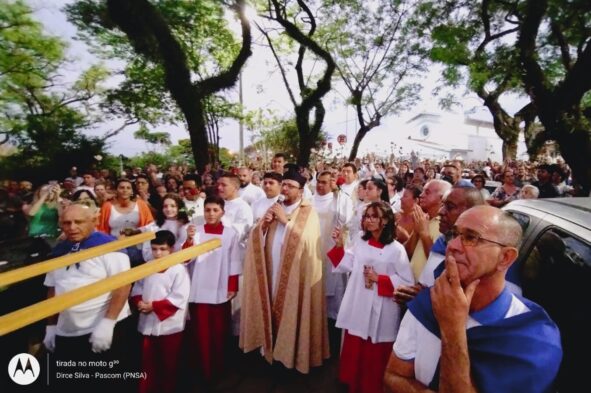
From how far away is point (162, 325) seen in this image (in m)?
3.22

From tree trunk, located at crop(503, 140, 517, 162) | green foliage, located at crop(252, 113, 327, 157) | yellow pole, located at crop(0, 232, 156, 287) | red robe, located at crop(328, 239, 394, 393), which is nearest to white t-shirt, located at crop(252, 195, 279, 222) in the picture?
red robe, located at crop(328, 239, 394, 393)

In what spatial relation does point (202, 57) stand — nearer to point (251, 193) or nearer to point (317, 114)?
point (317, 114)

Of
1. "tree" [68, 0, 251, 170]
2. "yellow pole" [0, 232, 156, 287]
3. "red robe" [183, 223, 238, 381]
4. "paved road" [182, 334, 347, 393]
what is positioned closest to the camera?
"yellow pole" [0, 232, 156, 287]

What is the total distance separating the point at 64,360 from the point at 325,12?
15.9 meters

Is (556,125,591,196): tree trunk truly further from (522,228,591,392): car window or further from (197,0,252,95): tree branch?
(197,0,252,95): tree branch

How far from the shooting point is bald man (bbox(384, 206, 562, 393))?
1306mm

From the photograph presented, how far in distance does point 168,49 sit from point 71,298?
9.41 metres

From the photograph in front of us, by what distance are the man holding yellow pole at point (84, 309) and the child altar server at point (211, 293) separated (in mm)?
1021

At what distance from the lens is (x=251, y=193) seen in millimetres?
6867

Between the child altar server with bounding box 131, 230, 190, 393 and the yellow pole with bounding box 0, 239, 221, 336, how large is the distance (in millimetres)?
1112

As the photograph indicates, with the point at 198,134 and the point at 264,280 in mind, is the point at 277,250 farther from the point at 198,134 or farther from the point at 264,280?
the point at 198,134

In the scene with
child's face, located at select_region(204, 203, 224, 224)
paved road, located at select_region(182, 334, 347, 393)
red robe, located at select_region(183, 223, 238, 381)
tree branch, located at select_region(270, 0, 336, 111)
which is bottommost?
paved road, located at select_region(182, 334, 347, 393)

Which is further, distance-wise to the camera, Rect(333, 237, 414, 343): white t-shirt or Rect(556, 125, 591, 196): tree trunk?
Rect(556, 125, 591, 196): tree trunk

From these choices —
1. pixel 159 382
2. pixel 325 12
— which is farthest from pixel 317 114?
pixel 159 382
